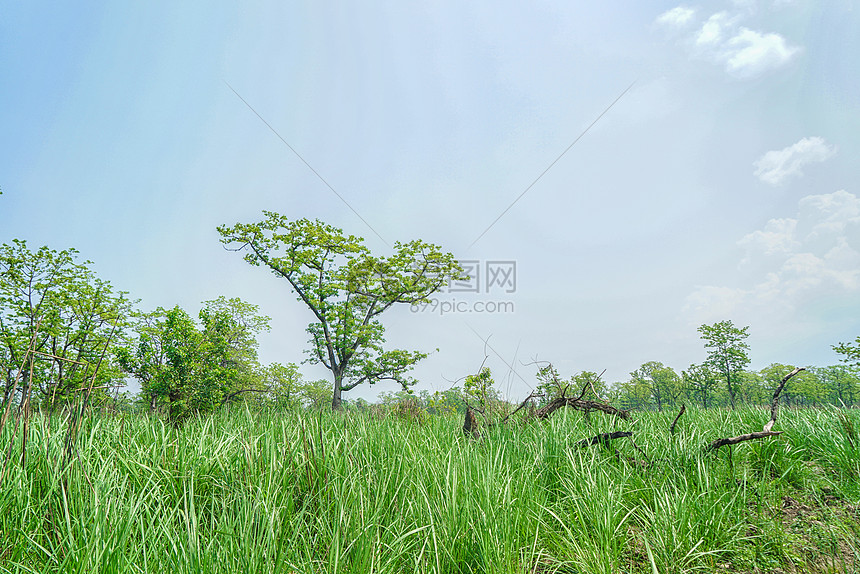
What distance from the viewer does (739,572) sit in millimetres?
2627

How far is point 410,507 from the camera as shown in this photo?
2.70 metres

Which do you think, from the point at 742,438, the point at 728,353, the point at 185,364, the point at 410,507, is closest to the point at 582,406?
the point at 742,438

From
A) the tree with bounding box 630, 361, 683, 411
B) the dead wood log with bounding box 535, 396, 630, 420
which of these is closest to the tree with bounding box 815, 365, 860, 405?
the tree with bounding box 630, 361, 683, 411

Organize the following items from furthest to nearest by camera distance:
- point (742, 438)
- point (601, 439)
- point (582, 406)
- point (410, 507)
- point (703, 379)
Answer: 1. point (703, 379)
2. point (582, 406)
3. point (601, 439)
4. point (742, 438)
5. point (410, 507)

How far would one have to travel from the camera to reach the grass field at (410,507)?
2195mm

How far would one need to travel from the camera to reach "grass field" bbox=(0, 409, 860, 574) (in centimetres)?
220

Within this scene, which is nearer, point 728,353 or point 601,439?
point 601,439

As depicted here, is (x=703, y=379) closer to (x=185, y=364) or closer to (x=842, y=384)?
(x=842, y=384)

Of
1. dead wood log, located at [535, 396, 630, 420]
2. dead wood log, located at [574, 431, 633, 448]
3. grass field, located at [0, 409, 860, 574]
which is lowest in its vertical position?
grass field, located at [0, 409, 860, 574]

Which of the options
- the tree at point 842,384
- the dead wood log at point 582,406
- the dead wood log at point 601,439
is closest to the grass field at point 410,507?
the dead wood log at point 601,439

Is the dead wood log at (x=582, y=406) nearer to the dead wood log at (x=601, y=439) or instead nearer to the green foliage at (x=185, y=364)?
the dead wood log at (x=601, y=439)

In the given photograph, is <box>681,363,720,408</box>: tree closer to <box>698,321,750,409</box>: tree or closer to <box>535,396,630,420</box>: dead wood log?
<box>698,321,750,409</box>: tree

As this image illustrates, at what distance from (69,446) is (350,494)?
1.93 metres

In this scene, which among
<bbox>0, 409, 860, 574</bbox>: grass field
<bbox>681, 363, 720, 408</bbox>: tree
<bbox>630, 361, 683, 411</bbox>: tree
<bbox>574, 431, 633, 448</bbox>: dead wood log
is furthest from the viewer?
<bbox>630, 361, 683, 411</bbox>: tree
